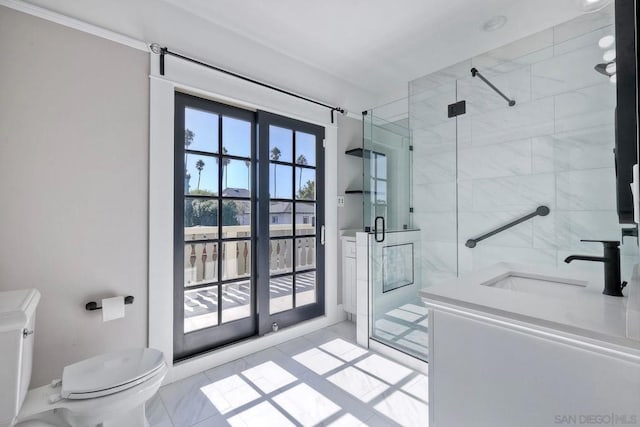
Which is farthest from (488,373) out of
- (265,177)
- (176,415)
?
(265,177)

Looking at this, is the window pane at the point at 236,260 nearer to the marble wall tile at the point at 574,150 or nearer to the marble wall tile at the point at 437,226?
the marble wall tile at the point at 437,226

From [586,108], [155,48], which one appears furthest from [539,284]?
[155,48]

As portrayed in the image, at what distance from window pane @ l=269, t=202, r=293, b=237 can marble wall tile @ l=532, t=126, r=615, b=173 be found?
84.2 inches

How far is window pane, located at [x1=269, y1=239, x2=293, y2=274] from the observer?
252 cm

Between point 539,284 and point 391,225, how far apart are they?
5.19 ft

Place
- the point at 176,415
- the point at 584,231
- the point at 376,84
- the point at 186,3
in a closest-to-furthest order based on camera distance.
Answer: the point at 176,415 → the point at 186,3 → the point at 584,231 → the point at 376,84

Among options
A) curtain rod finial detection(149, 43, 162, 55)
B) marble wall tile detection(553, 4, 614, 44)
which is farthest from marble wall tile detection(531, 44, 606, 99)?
curtain rod finial detection(149, 43, 162, 55)

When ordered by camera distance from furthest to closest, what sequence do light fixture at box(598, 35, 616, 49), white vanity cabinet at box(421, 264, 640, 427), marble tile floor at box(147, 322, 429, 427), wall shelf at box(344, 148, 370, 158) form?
wall shelf at box(344, 148, 370, 158)
light fixture at box(598, 35, 616, 49)
marble tile floor at box(147, 322, 429, 427)
white vanity cabinet at box(421, 264, 640, 427)

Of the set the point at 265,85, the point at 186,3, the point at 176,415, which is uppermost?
the point at 186,3

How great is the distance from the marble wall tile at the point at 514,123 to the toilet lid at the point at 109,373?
298 cm

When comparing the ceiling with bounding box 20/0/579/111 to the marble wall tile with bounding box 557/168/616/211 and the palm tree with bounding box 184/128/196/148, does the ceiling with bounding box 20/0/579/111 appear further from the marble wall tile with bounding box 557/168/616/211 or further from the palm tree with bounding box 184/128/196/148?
the marble wall tile with bounding box 557/168/616/211

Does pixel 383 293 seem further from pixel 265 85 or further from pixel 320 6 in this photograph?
pixel 320 6

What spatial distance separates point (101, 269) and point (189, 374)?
95cm

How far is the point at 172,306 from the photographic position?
194cm
